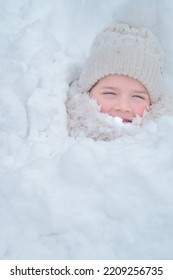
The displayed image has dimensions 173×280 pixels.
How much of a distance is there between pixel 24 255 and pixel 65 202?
0.19m

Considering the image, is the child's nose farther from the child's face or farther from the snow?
the snow

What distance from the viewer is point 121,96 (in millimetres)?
1677

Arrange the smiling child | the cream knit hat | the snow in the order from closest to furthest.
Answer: the snow → the smiling child → the cream knit hat

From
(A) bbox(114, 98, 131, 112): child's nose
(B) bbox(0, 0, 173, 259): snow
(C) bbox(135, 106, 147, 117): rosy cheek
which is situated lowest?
(B) bbox(0, 0, 173, 259): snow

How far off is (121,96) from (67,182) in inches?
21.4

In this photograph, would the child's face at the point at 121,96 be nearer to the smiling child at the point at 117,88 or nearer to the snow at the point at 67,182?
the smiling child at the point at 117,88

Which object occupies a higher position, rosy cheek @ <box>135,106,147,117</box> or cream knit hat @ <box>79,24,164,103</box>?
cream knit hat @ <box>79,24,164,103</box>

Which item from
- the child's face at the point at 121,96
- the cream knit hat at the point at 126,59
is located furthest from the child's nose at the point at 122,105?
the cream knit hat at the point at 126,59

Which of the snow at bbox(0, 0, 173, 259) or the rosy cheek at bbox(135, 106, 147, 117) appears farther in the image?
the rosy cheek at bbox(135, 106, 147, 117)

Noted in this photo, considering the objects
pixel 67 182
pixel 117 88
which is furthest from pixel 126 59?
pixel 67 182

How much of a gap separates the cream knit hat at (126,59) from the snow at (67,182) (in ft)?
0.45

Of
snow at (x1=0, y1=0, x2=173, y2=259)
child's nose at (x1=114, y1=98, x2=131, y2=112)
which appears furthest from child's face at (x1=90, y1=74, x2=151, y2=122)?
snow at (x1=0, y1=0, x2=173, y2=259)

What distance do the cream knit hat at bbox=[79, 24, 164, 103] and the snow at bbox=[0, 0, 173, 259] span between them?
14 centimetres

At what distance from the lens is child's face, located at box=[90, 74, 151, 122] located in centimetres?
166
